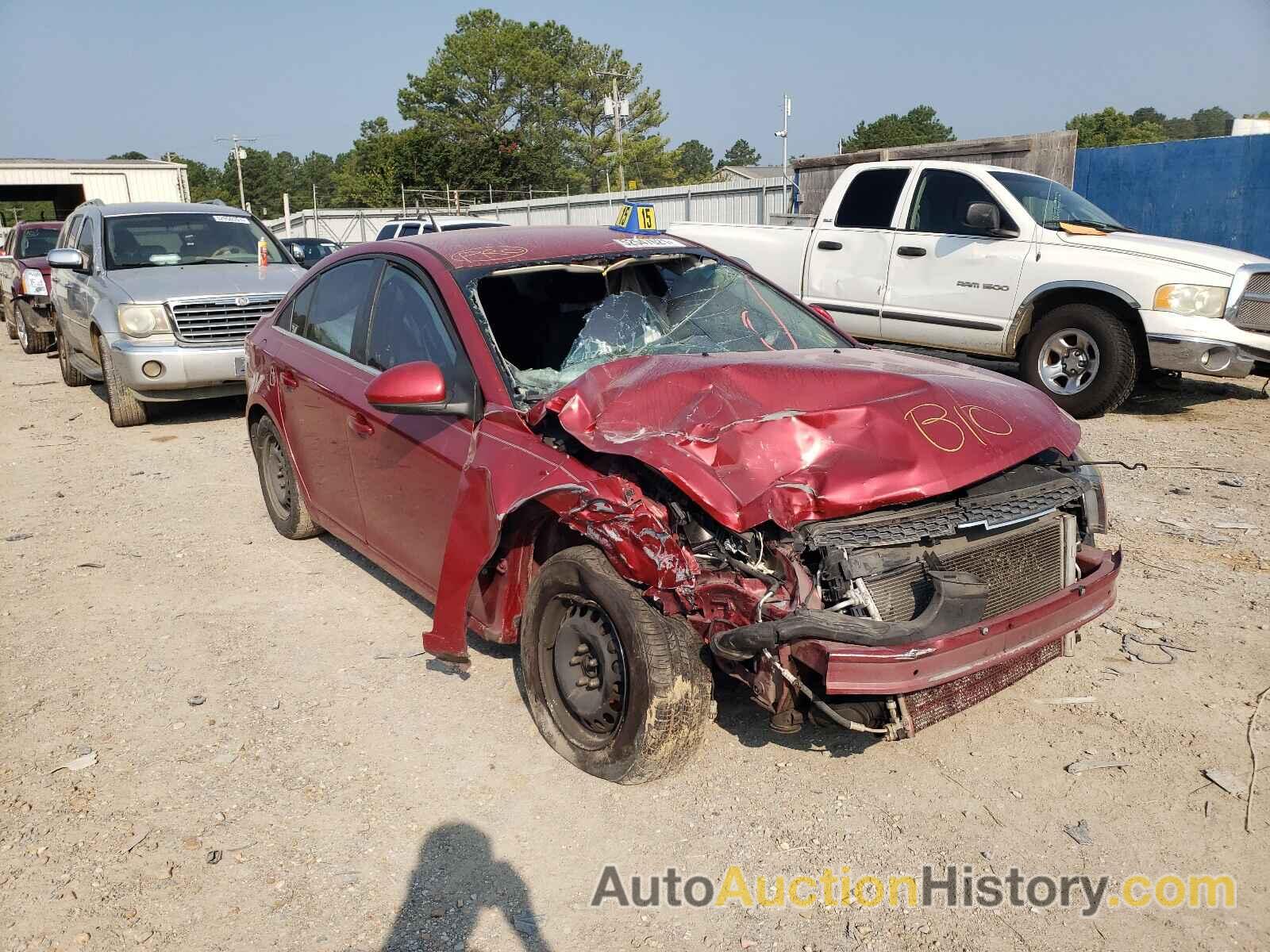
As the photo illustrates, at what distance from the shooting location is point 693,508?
2953 millimetres

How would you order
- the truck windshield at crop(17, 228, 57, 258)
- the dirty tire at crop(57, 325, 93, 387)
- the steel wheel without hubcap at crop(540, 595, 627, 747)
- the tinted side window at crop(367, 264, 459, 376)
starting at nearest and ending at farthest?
the steel wheel without hubcap at crop(540, 595, 627, 747), the tinted side window at crop(367, 264, 459, 376), the dirty tire at crop(57, 325, 93, 387), the truck windshield at crop(17, 228, 57, 258)

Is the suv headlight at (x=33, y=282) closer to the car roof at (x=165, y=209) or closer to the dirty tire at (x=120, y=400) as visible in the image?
the car roof at (x=165, y=209)

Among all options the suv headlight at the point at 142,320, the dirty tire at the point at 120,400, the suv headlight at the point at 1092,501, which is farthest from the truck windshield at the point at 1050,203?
the dirty tire at the point at 120,400

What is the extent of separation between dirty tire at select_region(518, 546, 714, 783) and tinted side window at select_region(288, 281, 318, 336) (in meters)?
2.49

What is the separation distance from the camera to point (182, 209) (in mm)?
Result: 9852

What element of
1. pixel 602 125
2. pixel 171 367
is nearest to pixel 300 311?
pixel 171 367

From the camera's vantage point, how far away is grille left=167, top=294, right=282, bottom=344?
8383 millimetres

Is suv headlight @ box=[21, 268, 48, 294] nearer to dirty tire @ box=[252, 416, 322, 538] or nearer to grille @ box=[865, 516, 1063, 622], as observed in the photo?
dirty tire @ box=[252, 416, 322, 538]

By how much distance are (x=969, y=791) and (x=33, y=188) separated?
39.0 meters

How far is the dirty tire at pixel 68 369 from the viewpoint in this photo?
11039mm

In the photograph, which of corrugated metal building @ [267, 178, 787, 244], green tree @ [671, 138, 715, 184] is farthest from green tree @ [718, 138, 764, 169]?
corrugated metal building @ [267, 178, 787, 244]

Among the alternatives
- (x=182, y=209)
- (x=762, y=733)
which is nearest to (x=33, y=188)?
(x=182, y=209)

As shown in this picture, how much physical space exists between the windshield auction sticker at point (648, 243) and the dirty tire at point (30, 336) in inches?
512

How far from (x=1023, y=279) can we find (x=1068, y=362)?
803 mm
